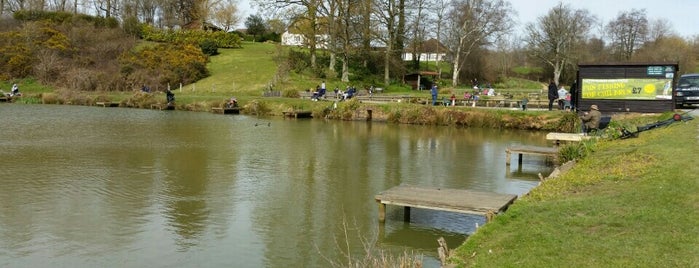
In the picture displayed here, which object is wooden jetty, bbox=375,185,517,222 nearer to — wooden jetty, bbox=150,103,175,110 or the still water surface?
the still water surface

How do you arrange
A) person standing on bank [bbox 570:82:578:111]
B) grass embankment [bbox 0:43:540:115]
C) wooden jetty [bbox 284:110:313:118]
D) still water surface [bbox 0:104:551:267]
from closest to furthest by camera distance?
still water surface [bbox 0:104:551:267]
person standing on bank [bbox 570:82:578:111]
wooden jetty [bbox 284:110:313:118]
grass embankment [bbox 0:43:540:115]

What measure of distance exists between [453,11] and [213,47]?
87.9 feet

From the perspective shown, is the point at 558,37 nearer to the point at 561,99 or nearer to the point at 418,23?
the point at 418,23

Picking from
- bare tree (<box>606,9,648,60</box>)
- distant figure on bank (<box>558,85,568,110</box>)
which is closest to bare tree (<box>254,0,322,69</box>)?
distant figure on bank (<box>558,85,568,110</box>)

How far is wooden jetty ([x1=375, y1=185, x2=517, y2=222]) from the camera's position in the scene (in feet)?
37.1

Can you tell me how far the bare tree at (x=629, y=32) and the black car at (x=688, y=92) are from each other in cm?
5546

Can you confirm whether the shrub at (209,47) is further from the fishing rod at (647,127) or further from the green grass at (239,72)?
the fishing rod at (647,127)

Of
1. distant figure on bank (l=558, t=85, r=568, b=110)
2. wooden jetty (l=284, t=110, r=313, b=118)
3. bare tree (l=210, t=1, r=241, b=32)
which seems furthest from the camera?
bare tree (l=210, t=1, r=241, b=32)

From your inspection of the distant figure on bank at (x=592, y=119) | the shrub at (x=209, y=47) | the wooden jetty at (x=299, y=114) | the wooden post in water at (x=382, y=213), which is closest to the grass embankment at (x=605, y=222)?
the wooden post in water at (x=382, y=213)

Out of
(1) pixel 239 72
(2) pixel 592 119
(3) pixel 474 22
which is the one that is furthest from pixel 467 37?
(2) pixel 592 119

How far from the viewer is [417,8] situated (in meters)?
57.4

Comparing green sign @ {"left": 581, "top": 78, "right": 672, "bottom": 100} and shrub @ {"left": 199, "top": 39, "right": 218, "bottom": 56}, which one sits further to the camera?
shrub @ {"left": 199, "top": 39, "right": 218, "bottom": 56}

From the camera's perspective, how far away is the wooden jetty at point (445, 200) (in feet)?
37.1

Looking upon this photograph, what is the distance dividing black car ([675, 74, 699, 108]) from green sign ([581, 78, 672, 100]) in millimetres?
3353
